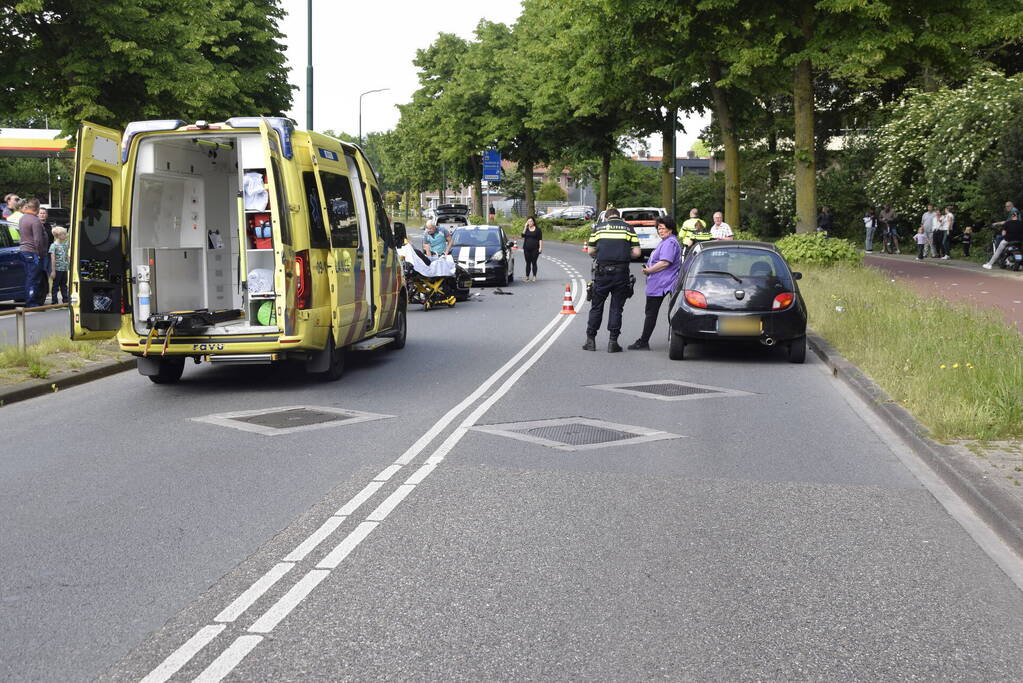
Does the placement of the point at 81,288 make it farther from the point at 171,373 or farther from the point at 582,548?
the point at 582,548

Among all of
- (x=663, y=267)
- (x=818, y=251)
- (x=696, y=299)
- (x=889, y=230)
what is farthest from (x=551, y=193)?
(x=696, y=299)

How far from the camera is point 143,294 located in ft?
38.5

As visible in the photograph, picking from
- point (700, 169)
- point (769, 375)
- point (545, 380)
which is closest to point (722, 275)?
point (769, 375)

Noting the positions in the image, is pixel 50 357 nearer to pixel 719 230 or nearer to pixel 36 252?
pixel 36 252

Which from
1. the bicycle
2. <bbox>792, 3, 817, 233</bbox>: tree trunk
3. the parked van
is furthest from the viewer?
the bicycle

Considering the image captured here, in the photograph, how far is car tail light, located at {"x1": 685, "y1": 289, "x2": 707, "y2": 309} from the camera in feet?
46.1

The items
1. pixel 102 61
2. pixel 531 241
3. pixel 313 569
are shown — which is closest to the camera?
pixel 313 569

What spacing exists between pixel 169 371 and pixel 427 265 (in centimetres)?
1012

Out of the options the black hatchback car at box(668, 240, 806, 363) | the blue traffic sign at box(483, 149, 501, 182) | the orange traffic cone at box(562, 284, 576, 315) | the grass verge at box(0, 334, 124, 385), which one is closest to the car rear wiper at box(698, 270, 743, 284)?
the black hatchback car at box(668, 240, 806, 363)

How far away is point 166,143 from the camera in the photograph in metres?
11.9

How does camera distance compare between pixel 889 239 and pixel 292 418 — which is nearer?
pixel 292 418

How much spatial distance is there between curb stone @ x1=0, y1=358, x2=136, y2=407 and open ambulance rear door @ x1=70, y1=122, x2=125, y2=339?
758 millimetres

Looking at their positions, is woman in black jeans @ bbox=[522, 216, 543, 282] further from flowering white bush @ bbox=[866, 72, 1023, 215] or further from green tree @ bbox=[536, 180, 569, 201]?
green tree @ bbox=[536, 180, 569, 201]

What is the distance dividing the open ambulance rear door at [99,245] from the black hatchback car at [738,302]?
252 inches
